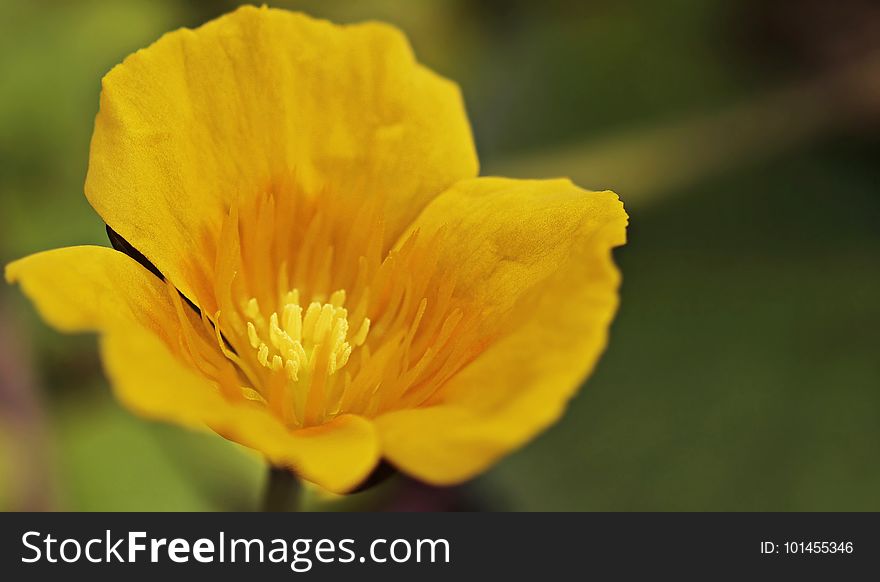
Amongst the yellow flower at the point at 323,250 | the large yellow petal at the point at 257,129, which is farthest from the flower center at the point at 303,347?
the large yellow petal at the point at 257,129

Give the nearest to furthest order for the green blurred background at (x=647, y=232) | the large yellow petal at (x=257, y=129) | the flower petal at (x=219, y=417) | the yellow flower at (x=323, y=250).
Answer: the flower petal at (x=219, y=417) → the yellow flower at (x=323, y=250) → the large yellow petal at (x=257, y=129) → the green blurred background at (x=647, y=232)

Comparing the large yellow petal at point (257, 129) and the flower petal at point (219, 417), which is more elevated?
the large yellow petal at point (257, 129)

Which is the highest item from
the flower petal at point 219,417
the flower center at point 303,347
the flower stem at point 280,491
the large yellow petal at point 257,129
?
the large yellow petal at point 257,129

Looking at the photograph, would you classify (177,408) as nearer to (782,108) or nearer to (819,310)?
(819,310)

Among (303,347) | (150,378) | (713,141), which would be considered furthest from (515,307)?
(713,141)

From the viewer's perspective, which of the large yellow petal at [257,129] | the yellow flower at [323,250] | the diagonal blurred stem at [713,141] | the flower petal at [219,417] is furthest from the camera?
the diagonal blurred stem at [713,141]

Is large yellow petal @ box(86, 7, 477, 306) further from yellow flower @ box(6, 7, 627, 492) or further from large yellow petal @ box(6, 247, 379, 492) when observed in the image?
large yellow petal @ box(6, 247, 379, 492)

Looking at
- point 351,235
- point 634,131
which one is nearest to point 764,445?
point 634,131

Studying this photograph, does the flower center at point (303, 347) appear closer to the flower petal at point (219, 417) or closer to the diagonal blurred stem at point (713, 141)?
the flower petal at point (219, 417)
